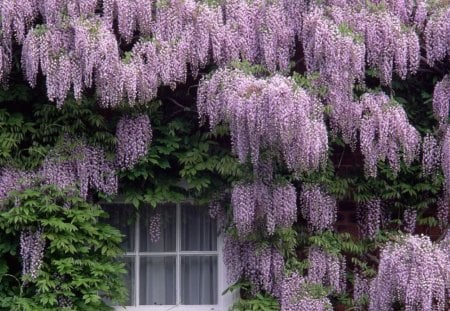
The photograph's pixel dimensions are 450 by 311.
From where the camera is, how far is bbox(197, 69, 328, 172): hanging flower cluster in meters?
6.01

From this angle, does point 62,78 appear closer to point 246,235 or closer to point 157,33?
point 157,33

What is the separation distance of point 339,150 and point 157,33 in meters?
1.60

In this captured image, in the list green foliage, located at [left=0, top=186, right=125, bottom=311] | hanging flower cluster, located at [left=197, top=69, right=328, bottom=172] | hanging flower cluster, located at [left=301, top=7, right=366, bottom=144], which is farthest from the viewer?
hanging flower cluster, located at [left=301, top=7, right=366, bottom=144]

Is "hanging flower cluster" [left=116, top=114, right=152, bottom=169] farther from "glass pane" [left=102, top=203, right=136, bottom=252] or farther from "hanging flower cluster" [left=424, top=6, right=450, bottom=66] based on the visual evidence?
"hanging flower cluster" [left=424, top=6, right=450, bottom=66]

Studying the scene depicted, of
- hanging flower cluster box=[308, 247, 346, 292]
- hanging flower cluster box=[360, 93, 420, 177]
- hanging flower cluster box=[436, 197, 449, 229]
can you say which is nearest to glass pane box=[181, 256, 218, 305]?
hanging flower cluster box=[308, 247, 346, 292]

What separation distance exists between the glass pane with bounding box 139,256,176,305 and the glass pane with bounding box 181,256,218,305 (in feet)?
0.27

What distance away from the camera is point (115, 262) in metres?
6.57

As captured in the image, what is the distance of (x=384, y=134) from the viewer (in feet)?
21.0

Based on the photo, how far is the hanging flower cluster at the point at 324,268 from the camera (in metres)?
6.44

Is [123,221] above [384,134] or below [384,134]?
below

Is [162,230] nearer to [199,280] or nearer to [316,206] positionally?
[199,280]

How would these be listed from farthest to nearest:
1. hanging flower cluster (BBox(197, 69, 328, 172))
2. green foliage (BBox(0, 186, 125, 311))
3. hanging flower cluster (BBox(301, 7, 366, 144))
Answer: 1. hanging flower cluster (BBox(301, 7, 366, 144))
2. green foliage (BBox(0, 186, 125, 311))
3. hanging flower cluster (BBox(197, 69, 328, 172))

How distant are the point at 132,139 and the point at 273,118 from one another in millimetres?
1098

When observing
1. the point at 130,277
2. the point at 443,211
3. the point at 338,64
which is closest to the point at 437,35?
the point at 338,64
